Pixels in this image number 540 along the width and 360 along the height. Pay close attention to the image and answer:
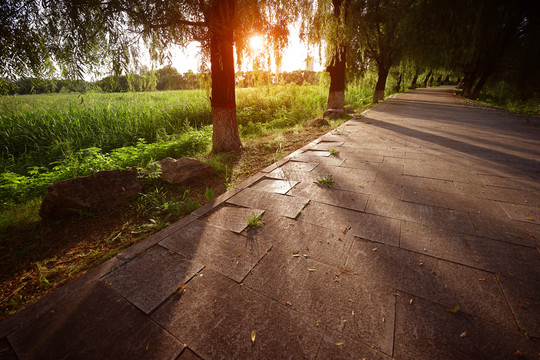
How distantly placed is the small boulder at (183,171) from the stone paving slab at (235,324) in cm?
224

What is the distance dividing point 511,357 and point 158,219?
3130mm

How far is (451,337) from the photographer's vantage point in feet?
4.07

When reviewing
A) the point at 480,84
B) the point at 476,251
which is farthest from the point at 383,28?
the point at 476,251

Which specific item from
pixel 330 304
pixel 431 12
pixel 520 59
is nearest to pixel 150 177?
pixel 330 304

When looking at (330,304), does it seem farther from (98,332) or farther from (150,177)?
(150,177)

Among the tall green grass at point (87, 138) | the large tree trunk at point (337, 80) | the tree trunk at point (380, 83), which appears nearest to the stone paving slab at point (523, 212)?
the tall green grass at point (87, 138)

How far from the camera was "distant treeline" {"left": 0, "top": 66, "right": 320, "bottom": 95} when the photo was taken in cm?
350

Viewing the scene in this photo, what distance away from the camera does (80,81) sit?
3.68 meters

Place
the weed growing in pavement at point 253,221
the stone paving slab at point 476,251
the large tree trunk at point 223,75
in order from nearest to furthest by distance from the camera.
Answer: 1. the stone paving slab at point 476,251
2. the weed growing in pavement at point 253,221
3. the large tree trunk at point 223,75

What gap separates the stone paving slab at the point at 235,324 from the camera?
3.98ft

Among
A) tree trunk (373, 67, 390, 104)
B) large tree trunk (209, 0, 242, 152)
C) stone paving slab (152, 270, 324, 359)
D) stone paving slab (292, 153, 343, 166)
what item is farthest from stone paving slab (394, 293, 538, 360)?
tree trunk (373, 67, 390, 104)

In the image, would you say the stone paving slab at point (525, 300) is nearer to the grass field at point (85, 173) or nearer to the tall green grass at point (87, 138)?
the grass field at point (85, 173)

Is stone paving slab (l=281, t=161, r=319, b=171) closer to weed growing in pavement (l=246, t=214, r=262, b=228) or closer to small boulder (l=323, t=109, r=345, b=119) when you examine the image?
weed growing in pavement (l=246, t=214, r=262, b=228)

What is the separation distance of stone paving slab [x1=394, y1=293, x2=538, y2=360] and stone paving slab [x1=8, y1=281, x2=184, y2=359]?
1.33 metres
